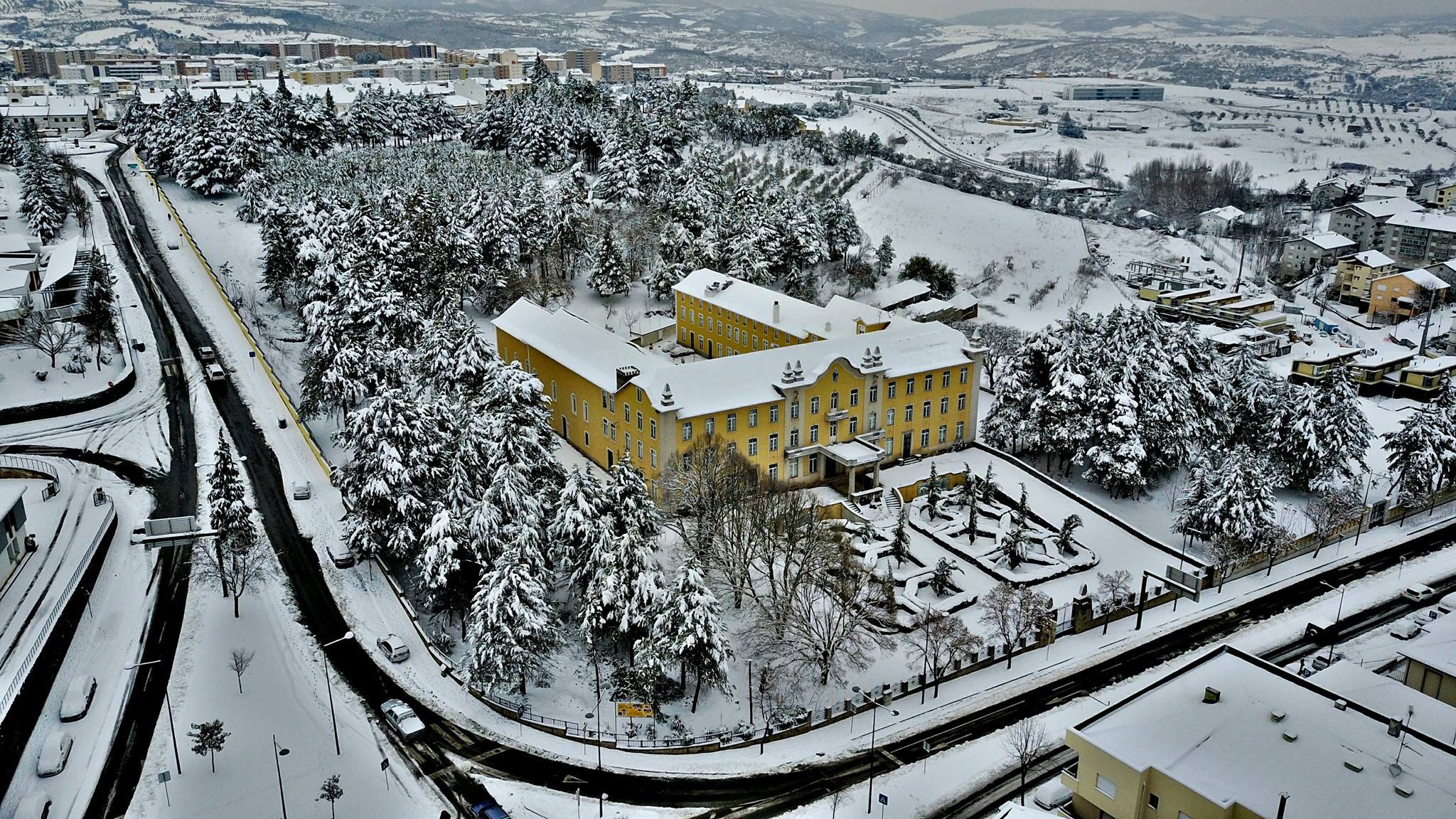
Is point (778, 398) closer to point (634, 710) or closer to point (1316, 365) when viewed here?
point (634, 710)

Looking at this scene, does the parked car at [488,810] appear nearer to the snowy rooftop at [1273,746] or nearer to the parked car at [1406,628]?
the snowy rooftop at [1273,746]

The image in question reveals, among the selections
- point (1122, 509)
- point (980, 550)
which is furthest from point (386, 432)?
point (1122, 509)

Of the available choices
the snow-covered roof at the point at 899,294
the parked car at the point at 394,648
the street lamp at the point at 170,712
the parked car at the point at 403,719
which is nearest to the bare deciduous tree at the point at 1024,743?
the parked car at the point at 403,719

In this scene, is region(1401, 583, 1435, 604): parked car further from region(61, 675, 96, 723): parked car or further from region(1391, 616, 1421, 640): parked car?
region(61, 675, 96, 723): parked car

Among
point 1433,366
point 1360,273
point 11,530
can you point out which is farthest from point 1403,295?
point 11,530

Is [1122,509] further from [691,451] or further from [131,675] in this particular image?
[131,675]

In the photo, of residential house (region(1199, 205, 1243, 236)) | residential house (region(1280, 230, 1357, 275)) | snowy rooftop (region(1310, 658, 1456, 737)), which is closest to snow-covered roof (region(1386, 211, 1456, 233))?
residential house (region(1280, 230, 1357, 275))
